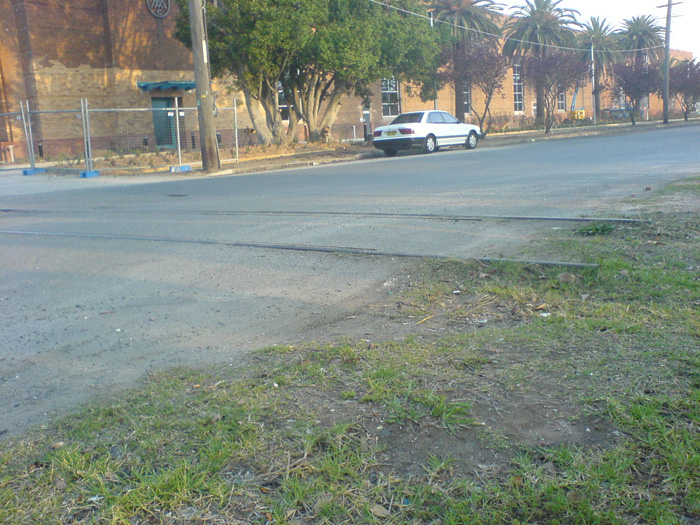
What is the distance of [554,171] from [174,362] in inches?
500

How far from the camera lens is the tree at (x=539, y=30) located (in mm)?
47375

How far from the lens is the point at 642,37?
6050 centimetres

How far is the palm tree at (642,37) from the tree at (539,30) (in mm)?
14105

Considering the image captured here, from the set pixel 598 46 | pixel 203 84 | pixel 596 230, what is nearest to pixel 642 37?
pixel 598 46

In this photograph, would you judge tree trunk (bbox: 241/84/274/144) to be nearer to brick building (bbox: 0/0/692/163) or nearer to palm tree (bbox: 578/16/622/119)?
brick building (bbox: 0/0/692/163)

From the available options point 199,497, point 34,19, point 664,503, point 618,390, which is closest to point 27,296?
point 199,497

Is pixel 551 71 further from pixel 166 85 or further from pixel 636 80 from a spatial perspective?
pixel 166 85

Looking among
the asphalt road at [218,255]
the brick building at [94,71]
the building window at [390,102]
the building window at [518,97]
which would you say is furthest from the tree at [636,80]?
the asphalt road at [218,255]

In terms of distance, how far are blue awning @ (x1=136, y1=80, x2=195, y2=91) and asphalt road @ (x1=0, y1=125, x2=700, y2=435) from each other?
55.5 feet

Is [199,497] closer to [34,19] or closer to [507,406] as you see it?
[507,406]

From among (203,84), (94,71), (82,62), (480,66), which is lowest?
(203,84)

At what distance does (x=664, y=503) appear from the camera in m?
2.71

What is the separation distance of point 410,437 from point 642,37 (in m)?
66.2

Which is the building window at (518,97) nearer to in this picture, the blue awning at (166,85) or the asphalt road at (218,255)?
the blue awning at (166,85)
